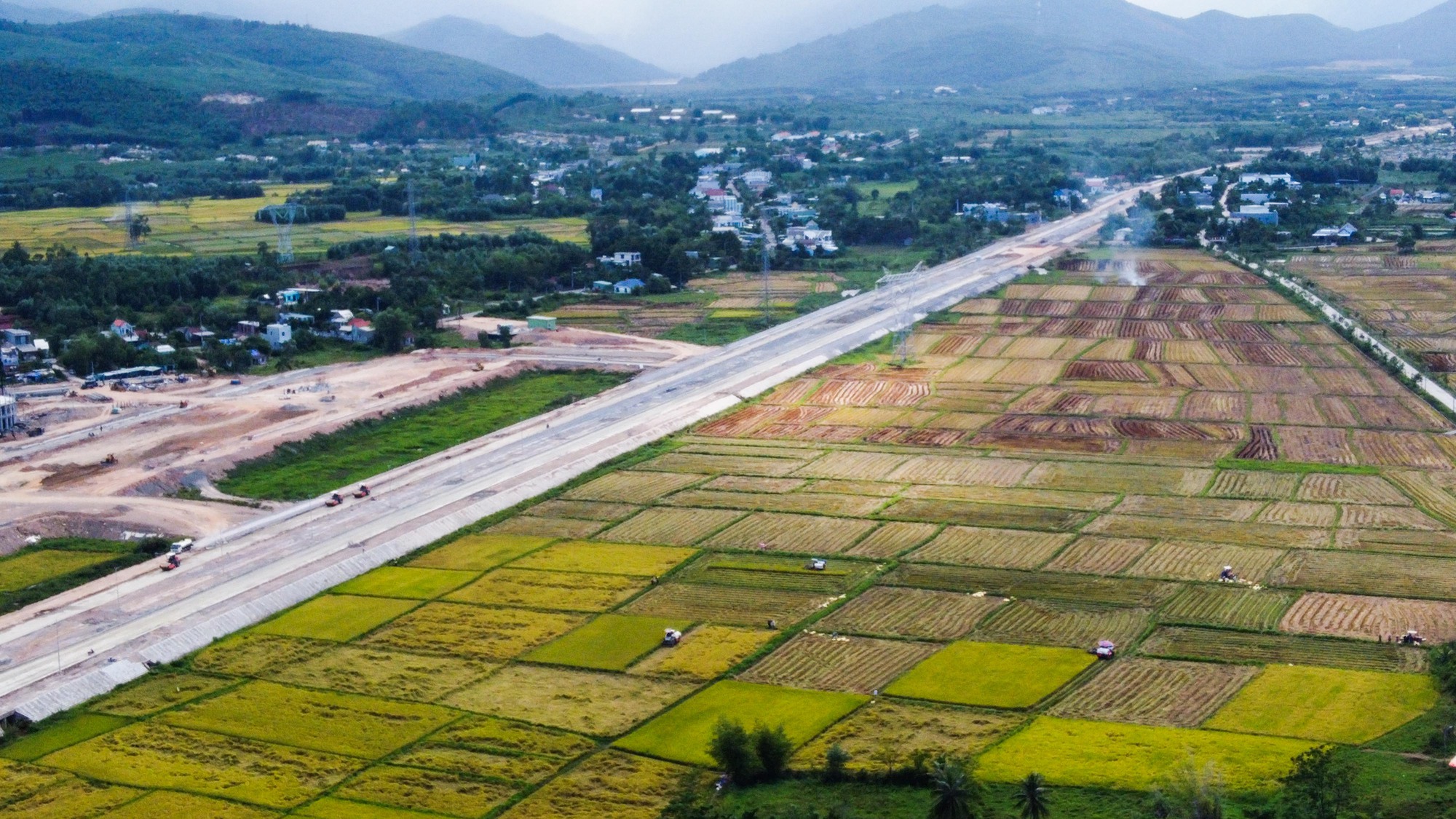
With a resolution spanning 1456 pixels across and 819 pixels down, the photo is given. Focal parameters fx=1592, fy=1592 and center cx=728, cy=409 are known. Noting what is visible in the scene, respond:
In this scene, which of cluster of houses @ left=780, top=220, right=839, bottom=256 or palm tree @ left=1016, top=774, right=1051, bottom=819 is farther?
cluster of houses @ left=780, top=220, right=839, bottom=256

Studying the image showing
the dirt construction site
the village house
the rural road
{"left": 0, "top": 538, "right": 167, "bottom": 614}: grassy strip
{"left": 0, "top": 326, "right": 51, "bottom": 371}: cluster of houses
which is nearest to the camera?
the rural road

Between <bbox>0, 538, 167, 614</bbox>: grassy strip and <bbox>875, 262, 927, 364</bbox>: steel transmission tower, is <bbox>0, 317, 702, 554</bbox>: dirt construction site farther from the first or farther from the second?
<bbox>875, 262, 927, 364</bbox>: steel transmission tower

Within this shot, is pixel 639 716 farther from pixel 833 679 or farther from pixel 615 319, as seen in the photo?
pixel 615 319

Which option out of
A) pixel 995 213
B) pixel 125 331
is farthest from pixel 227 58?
pixel 125 331

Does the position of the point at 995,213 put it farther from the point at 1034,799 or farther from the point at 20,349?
the point at 1034,799

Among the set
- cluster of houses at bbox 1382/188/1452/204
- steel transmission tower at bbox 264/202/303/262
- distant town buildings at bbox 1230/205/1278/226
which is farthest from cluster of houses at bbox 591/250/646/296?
cluster of houses at bbox 1382/188/1452/204

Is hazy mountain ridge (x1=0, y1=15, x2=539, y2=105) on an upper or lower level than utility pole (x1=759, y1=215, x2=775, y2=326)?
upper
